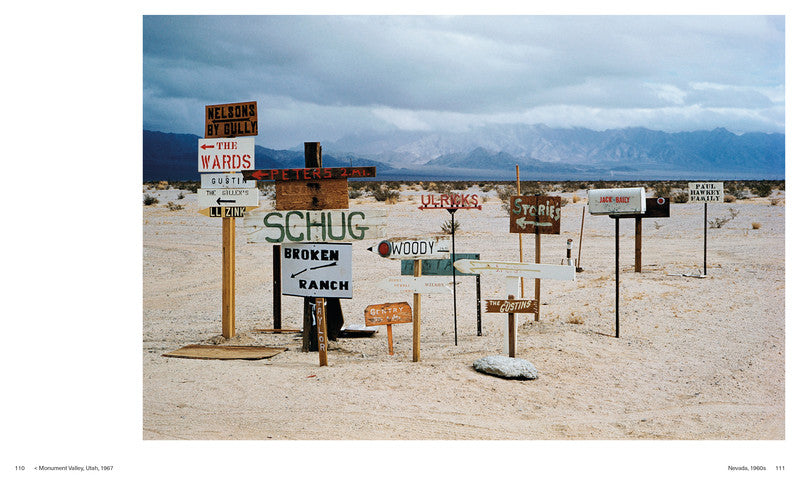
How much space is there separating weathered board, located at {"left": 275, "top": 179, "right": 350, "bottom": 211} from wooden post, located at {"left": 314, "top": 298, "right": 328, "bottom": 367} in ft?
4.07

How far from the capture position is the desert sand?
6.14m

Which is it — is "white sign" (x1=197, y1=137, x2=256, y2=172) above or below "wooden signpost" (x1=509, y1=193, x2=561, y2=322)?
above

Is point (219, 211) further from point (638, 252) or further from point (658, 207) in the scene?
point (638, 252)

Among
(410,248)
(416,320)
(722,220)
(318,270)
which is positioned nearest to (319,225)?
(318,270)

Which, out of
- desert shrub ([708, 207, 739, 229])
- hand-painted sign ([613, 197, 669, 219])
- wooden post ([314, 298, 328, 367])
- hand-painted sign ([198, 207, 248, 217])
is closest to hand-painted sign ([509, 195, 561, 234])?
wooden post ([314, 298, 328, 367])

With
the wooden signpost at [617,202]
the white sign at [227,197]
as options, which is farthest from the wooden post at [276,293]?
the wooden signpost at [617,202]

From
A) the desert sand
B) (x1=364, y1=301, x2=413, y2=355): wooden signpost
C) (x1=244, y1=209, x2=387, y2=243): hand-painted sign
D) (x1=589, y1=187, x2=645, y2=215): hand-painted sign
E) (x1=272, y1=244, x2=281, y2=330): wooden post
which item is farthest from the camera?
(x1=272, y1=244, x2=281, y2=330): wooden post

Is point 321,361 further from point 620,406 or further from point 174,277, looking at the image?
point 174,277

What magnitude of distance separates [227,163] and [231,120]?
628 mm

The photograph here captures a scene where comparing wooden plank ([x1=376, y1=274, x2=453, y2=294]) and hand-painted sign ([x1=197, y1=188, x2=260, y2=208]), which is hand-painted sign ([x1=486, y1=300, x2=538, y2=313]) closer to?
wooden plank ([x1=376, y1=274, x2=453, y2=294])

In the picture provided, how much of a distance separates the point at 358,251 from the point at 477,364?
12.6m

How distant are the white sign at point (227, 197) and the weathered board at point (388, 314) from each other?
245 centimetres

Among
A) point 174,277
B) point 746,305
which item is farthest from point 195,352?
point 746,305

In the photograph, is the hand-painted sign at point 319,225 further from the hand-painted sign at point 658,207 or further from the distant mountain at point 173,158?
the distant mountain at point 173,158
